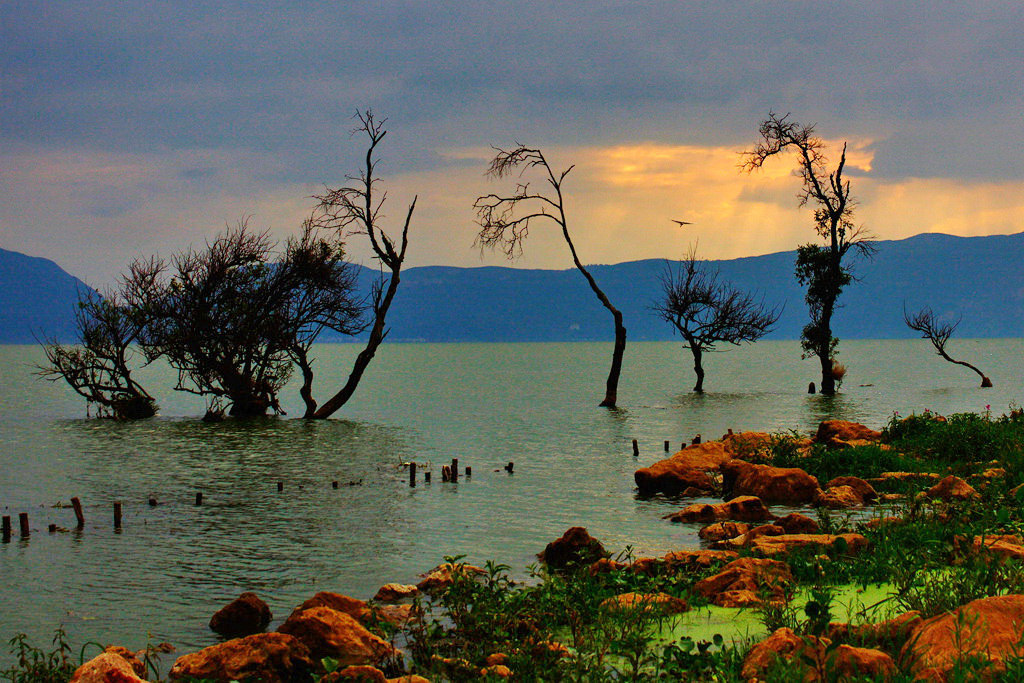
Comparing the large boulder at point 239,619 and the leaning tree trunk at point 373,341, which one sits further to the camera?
the leaning tree trunk at point 373,341

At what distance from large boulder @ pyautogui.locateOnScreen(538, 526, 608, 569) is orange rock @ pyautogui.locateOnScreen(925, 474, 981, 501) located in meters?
6.52

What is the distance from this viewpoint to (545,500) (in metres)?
22.4

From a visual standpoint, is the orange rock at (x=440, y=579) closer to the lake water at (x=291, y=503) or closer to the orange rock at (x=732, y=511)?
the lake water at (x=291, y=503)

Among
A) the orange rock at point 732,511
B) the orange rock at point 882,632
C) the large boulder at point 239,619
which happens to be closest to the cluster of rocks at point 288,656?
the large boulder at point 239,619

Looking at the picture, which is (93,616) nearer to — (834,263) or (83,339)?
(83,339)

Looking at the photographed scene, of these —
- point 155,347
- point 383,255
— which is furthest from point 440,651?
point 155,347

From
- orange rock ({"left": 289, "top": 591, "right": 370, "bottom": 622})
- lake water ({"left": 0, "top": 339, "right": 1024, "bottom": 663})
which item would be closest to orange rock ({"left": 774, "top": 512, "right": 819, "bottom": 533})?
lake water ({"left": 0, "top": 339, "right": 1024, "bottom": 663})

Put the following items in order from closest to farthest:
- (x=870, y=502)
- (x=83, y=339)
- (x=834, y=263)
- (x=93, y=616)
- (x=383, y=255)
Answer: (x=93, y=616) < (x=870, y=502) < (x=383, y=255) < (x=83, y=339) < (x=834, y=263)

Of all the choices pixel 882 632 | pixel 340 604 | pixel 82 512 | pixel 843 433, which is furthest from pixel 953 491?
pixel 82 512

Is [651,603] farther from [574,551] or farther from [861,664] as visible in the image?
[574,551]

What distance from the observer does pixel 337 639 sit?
384 inches

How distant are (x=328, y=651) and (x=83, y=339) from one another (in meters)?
45.8

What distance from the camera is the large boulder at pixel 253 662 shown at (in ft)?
30.0

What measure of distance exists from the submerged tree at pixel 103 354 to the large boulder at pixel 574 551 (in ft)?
130
